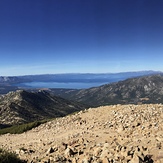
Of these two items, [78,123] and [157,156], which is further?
[78,123]

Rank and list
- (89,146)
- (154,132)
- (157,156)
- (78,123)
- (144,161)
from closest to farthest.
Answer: (144,161)
(157,156)
(89,146)
(154,132)
(78,123)

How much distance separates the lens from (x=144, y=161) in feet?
38.2

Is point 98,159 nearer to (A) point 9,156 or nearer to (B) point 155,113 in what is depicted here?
(A) point 9,156

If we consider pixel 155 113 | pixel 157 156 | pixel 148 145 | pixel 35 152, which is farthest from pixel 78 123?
pixel 157 156

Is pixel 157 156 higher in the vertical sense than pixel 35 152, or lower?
higher

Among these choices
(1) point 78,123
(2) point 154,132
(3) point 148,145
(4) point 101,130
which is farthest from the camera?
(1) point 78,123

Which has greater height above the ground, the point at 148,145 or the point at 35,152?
the point at 148,145

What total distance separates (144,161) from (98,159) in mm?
2484

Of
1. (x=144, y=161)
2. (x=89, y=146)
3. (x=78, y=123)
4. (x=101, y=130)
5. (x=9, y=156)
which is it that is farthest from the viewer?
(x=78, y=123)

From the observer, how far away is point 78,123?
29.5 meters

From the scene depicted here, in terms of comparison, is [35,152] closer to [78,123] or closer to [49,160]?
[49,160]

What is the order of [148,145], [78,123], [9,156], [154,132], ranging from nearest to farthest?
[9,156] < [148,145] < [154,132] < [78,123]

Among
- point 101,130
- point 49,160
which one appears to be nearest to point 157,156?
point 49,160

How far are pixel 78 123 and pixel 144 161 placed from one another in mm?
18272
